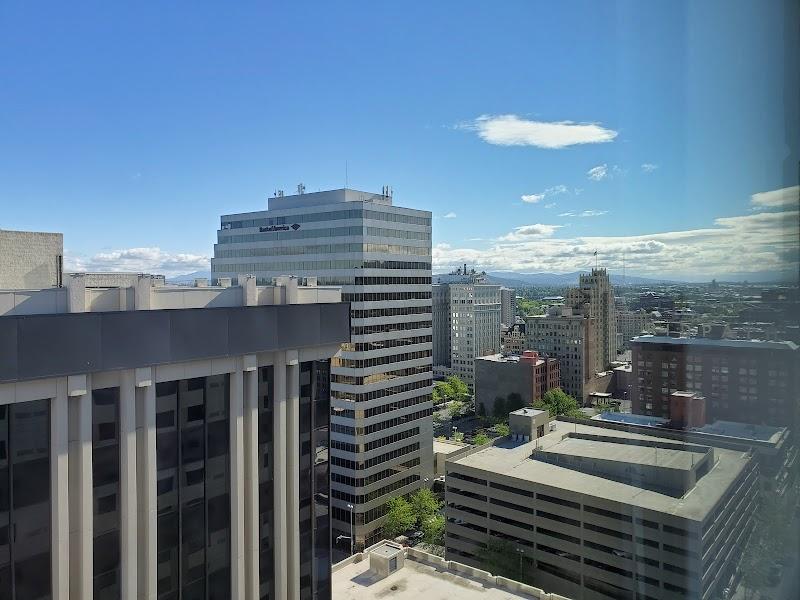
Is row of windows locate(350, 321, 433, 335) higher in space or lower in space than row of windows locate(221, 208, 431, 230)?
lower

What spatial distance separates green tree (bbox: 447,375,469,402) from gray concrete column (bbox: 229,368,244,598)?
64.0 feet

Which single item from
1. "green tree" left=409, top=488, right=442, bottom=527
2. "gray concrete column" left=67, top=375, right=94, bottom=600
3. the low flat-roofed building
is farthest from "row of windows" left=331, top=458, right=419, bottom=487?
"gray concrete column" left=67, top=375, right=94, bottom=600

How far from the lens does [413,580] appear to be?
7.18m

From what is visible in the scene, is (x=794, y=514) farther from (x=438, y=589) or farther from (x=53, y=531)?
(x=438, y=589)

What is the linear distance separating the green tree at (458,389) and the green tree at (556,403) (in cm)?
456

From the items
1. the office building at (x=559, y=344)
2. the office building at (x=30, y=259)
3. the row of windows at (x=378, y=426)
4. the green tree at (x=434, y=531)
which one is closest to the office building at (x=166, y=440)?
the office building at (x=30, y=259)

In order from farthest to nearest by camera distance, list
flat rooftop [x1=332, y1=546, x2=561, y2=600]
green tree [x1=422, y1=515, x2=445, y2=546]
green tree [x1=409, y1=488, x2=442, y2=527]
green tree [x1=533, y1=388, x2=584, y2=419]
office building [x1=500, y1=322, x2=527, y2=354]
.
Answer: office building [x1=500, y1=322, x2=527, y2=354], green tree [x1=533, y1=388, x2=584, y2=419], green tree [x1=409, y1=488, x2=442, y2=527], green tree [x1=422, y1=515, x2=445, y2=546], flat rooftop [x1=332, y1=546, x2=561, y2=600]

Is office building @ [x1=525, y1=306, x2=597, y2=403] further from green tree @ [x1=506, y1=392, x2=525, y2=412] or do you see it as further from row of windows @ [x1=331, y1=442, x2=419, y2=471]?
row of windows @ [x1=331, y1=442, x2=419, y2=471]

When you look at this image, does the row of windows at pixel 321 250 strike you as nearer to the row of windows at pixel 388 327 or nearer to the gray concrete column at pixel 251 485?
the row of windows at pixel 388 327

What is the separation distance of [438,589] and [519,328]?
825 inches

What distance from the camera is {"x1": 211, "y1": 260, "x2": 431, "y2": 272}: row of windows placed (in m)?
12.0

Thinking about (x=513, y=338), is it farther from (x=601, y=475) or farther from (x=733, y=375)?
(x=733, y=375)

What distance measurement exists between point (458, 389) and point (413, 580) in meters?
16.0

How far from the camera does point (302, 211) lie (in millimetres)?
12734
